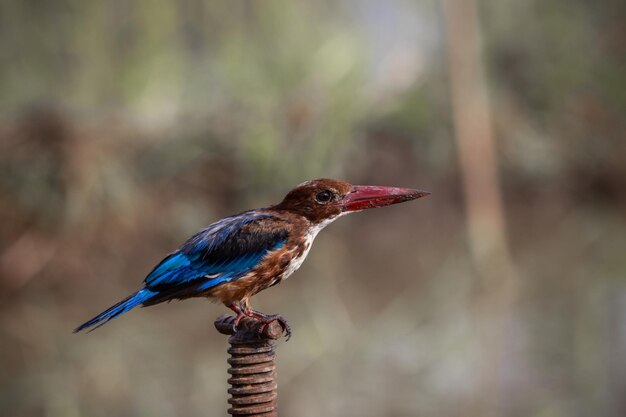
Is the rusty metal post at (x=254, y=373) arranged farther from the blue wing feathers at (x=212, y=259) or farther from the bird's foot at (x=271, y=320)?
the blue wing feathers at (x=212, y=259)

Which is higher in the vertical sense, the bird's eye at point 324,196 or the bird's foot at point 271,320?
the bird's eye at point 324,196

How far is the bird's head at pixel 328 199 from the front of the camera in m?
2.20

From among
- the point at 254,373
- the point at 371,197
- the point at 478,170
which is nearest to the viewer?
the point at 254,373

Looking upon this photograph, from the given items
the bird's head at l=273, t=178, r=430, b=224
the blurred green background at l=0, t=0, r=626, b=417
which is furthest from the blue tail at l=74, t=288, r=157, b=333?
the blurred green background at l=0, t=0, r=626, b=417

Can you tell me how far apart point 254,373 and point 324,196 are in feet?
1.70

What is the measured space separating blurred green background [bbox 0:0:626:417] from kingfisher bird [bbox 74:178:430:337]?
2.56 meters

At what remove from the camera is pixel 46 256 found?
5230mm

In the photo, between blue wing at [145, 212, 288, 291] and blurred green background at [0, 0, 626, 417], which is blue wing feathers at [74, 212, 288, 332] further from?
blurred green background at [0, 0, 626, 417]

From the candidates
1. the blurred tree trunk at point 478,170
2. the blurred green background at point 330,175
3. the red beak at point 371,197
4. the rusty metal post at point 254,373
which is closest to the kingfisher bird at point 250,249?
the red beak at point 371,197

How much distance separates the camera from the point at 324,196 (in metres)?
2.25

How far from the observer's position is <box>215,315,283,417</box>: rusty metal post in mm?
1887

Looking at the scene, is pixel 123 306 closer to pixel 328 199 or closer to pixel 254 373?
pixel 254 373

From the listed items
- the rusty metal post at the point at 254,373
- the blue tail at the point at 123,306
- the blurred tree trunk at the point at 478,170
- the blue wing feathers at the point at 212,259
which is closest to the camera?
the rusty metal post at the point at 254,373

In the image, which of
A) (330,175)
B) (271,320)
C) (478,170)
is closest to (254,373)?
(271,320)
